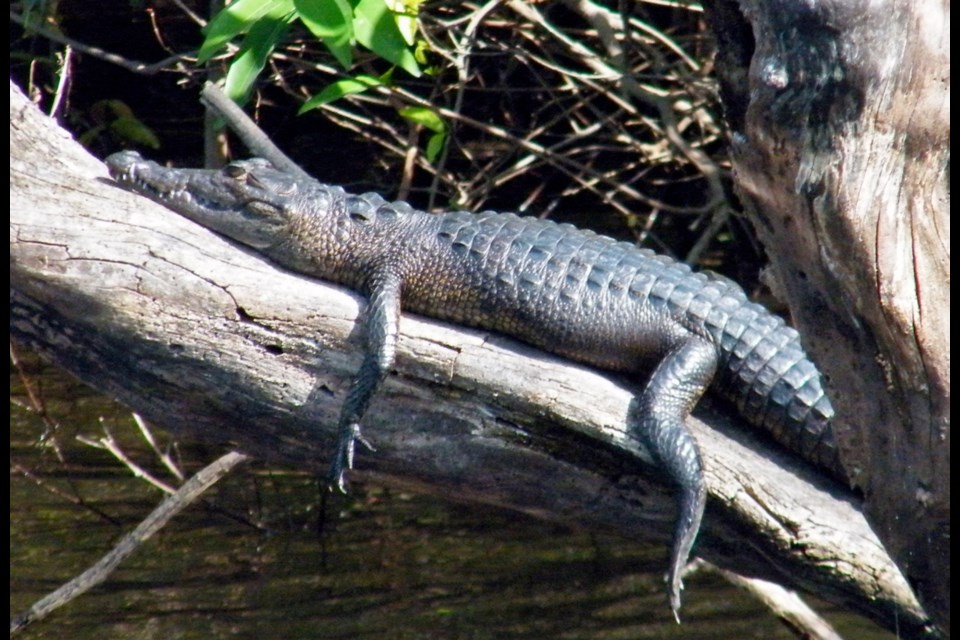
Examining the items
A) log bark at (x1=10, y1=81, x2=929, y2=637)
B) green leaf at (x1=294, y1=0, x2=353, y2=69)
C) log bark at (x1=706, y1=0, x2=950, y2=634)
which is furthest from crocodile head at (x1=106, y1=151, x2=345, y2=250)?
log bark at (x1=706, y1=0, x2=950, y2=634)

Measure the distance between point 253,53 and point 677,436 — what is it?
151 centimetres

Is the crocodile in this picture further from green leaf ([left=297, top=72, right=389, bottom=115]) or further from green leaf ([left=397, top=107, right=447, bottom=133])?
green leaf ([left=397, top=107, right=447, bottom=133])

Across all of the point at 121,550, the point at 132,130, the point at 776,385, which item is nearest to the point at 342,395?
the point at 121,550

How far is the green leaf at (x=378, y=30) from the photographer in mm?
3109

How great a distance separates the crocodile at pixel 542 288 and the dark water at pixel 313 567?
1.82 meters

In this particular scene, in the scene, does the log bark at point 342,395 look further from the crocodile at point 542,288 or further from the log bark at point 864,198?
the log bark at point 864,198

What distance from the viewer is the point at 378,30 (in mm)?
3139

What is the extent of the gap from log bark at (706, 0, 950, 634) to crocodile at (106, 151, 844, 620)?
27.3 inches

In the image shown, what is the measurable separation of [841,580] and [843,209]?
114cm

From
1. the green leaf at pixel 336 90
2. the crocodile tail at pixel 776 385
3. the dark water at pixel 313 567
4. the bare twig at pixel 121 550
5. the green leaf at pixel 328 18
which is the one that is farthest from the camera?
the dark water at pixel 313 567

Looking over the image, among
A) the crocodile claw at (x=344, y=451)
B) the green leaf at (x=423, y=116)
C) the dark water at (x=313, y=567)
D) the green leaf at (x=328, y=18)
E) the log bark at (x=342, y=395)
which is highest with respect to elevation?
the green leaf at (x=328, y=18)

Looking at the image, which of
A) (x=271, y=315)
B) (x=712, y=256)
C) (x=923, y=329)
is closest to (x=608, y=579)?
(x=712, y=256)

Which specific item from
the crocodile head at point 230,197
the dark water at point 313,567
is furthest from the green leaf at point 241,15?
the dark water at point 313,567

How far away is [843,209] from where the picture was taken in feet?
7.45
